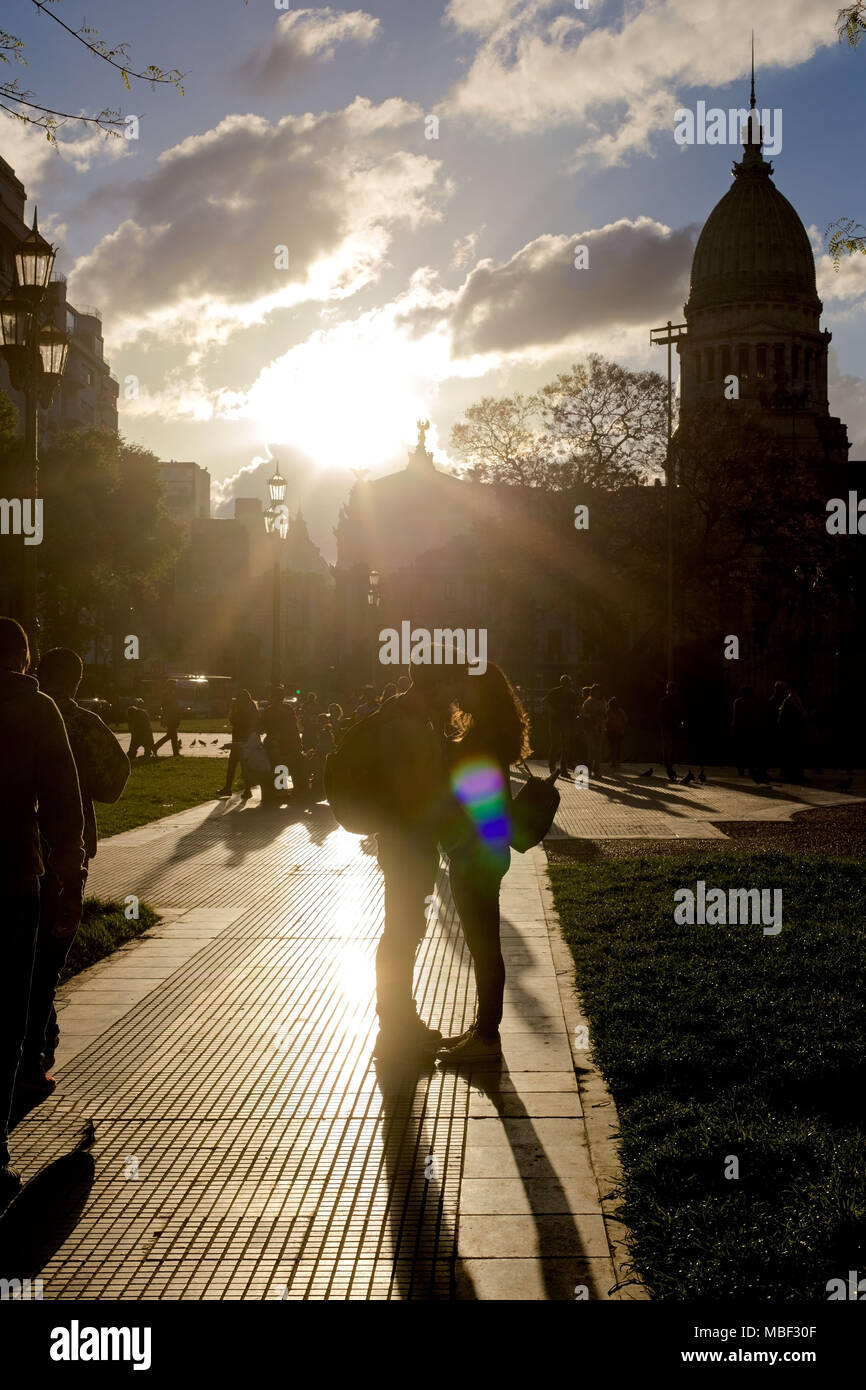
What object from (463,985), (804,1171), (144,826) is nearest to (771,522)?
(144,826)

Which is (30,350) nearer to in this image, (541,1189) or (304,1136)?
(304,1136)

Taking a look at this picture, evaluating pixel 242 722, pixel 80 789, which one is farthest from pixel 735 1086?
pixel 242 722

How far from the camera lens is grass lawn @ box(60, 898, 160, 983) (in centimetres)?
897

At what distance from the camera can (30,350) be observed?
11.4m

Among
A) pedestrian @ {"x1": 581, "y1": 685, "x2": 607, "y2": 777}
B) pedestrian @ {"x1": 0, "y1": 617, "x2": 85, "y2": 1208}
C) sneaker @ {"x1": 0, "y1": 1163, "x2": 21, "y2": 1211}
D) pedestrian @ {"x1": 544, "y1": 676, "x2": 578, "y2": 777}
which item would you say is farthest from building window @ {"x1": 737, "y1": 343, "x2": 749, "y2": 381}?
sneaker @ {"x1": 0, "y1": 1163, "x2": 21, "y2": 1211}

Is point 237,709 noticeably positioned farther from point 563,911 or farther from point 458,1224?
point 458,1224

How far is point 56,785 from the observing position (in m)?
5.14

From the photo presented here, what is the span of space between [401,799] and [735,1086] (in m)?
2.07

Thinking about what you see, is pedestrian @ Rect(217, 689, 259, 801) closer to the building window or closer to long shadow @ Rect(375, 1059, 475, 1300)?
long shadow @ Rect(375, 1059, 475, 1300)

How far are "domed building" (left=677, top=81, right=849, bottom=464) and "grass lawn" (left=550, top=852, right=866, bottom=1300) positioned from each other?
81.9m

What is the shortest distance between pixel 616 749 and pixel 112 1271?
27303 millimetres

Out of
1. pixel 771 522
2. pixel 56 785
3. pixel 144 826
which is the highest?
pixel 771 522

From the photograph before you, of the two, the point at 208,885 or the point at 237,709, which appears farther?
the point at 237,709

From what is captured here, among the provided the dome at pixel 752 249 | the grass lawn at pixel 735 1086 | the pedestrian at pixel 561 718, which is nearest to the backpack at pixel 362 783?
the grass lawn at pixel 735 1086
